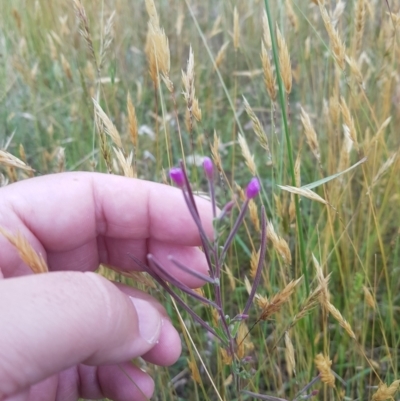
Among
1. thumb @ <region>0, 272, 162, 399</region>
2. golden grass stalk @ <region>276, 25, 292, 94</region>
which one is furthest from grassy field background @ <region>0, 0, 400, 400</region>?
thumb @ <region>0, 272, 162, 399</region>

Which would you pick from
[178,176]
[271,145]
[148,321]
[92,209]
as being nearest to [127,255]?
[92,209]

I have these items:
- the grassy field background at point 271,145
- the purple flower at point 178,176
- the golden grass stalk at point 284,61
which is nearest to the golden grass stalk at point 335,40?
the grassy field background at point 271,145

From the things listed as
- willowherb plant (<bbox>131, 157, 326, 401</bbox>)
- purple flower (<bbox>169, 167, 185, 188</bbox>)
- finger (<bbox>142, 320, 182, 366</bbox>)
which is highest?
purple flower (<bbox>169, 167, 185, 188</bbox>)

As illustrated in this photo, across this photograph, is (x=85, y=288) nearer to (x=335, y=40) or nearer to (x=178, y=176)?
(x=178, y=176)

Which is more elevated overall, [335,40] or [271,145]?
[335,40]

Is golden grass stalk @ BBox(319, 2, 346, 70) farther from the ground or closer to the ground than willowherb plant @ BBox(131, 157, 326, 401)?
farther from the ground

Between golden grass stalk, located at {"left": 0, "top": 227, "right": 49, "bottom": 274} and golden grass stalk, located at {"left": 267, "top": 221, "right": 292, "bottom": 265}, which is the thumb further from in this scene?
golden grass stalk, located at {"left": 267, "top": 221, "right": 292, "bottom": 265}

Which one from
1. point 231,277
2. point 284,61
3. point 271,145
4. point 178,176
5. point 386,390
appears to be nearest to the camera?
point 178,176
